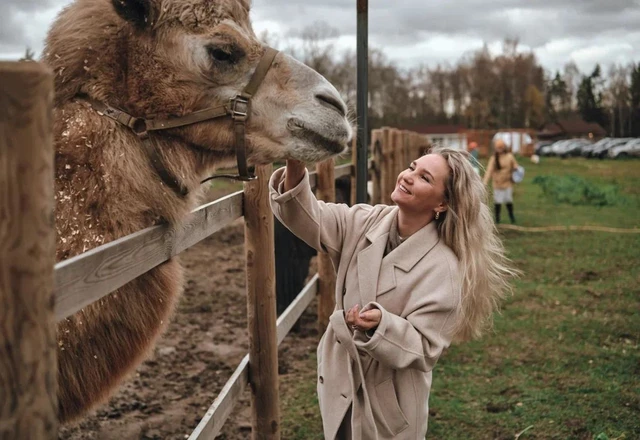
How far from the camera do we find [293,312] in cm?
468

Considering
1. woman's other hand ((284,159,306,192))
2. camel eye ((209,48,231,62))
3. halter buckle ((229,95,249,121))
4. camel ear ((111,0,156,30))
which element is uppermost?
camel ear ((111,0,156,30))

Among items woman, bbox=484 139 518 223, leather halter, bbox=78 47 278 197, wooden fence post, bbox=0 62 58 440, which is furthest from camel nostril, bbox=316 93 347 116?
woman, bbox=484 139 518 223

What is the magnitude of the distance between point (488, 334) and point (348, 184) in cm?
249

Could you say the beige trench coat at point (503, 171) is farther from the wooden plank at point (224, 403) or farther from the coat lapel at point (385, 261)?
the coat lapel at point (385, 261)

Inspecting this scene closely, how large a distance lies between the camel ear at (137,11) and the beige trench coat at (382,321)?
2.77ft

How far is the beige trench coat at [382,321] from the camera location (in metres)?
2.53

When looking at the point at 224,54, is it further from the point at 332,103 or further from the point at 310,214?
the point at 310,214

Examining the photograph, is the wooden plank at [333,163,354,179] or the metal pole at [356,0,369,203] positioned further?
the wooden plank at [333,163,354,179]

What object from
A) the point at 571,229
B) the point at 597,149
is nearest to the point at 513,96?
the point at 597,149

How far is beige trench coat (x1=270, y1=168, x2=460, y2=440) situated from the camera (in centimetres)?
253

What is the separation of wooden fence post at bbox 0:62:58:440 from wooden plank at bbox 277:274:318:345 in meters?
2.82

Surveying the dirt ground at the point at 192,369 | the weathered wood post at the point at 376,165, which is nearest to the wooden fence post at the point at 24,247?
the dirt ground at the point at 192,369

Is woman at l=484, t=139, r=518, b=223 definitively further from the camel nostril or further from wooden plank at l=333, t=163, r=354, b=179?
the camel nostril

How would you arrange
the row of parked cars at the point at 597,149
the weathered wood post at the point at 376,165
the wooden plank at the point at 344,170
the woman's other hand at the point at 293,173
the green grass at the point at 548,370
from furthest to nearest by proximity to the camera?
1. the row of parked cars at the point at 597,149
2. the weathered wood post at the point at 376,165
3. the wooden plank at the point at 344,170
4. the green grass at the point at 548,370
5. the woman's other hand at the point at 293,173
